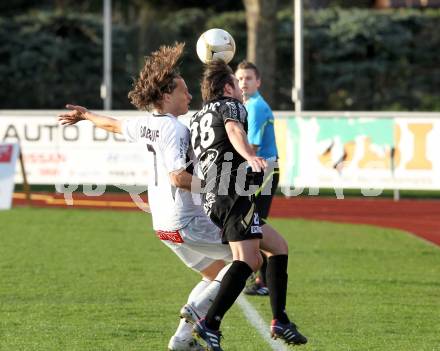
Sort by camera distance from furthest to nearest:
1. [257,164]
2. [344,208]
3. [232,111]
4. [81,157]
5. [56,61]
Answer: [56,61] → [81,157] → [344,208] → [232,111] → [257,164]

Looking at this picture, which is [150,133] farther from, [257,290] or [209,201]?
[257,290]

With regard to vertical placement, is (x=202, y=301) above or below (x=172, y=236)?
below

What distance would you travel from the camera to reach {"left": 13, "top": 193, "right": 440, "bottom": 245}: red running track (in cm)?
1944

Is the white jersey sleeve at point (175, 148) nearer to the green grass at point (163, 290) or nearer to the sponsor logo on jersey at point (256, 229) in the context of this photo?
the sponsor logo on jersey at point (256, 229)

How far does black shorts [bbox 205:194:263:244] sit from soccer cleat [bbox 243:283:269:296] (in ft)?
10.5

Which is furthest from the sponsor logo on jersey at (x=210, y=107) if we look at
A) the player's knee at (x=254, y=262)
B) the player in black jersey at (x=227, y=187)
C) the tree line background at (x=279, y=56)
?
the tree line background at (x=279, y=56)

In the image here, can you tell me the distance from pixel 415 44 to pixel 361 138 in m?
16.6

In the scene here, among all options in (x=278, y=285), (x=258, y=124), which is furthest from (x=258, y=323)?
(x=258, y=124)

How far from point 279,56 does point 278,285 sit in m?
29.5

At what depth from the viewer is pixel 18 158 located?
21312 mm

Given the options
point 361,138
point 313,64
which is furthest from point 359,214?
point 313,64

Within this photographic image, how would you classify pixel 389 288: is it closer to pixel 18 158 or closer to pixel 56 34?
pixel 18 158

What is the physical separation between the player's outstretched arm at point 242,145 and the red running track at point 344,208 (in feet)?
35.1

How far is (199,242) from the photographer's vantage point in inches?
313
